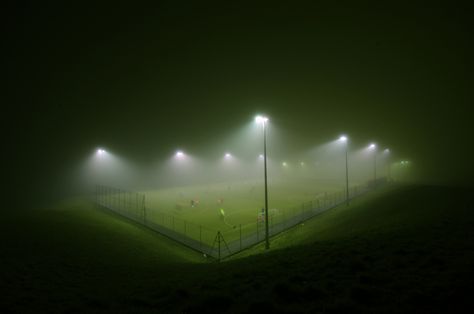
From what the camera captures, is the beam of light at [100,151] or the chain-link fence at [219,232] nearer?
the chain-link fence at [219,232]

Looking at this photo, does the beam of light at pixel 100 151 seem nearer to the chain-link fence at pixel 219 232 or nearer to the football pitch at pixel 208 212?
the football pitch at pixel 208 212

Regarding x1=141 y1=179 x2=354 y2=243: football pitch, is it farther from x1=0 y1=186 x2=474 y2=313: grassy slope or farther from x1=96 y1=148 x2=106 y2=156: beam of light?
x1=96 y1=148 x2=106 y2=156: beam of light

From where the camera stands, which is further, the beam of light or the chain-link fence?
the beam of light

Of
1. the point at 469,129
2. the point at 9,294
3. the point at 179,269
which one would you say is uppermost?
the point at 469,129

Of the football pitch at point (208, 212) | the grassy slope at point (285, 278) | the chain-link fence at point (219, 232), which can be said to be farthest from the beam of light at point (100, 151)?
the grassy slope at point (285, 278)

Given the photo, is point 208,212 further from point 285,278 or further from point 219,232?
point 285,278

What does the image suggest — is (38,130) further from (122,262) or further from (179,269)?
(179,269)

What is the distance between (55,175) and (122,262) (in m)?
42.6

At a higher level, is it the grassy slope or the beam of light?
the beam of light

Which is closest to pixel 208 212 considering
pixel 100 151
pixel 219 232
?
pixel 219 232

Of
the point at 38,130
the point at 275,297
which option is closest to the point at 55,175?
the point at 38,130

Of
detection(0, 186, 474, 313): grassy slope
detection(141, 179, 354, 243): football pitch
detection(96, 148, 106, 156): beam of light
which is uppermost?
detection(96, 148, 106, 156): beam of light

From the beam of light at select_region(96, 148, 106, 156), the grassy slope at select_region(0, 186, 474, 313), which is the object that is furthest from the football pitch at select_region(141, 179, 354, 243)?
the beam of light at select_region(96, 148, 106, 156)

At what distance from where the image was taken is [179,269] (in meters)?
14.2
